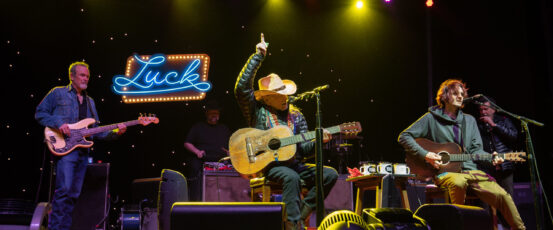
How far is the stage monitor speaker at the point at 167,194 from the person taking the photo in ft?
11.0

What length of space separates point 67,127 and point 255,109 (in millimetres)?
2352

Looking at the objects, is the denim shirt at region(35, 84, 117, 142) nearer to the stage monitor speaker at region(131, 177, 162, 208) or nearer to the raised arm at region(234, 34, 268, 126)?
the stage monitor speaker at region(131, 177, 162, 208)

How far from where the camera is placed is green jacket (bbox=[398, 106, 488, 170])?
17.2ft

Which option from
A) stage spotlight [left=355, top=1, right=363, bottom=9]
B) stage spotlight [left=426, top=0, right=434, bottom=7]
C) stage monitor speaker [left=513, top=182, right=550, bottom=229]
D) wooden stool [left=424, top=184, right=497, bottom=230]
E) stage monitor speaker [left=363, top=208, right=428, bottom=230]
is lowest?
stage monitor speaker [left=513, top=182, right=550, bottom=229]

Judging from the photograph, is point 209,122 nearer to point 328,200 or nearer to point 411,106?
point 328,200

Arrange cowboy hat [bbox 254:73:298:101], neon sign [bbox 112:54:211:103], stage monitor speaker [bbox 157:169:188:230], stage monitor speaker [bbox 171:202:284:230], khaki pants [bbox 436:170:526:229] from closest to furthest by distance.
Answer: stage monitor speaker [bbox 171:202:284:230]
stage monitor speaker [bbox 157:169:188:230]
khaki pants [bbox 436:170:526:229]
cowboy hat [bbox 254:73:298:101]
neon sign [bbox 112:54:211:103]

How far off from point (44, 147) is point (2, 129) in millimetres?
694

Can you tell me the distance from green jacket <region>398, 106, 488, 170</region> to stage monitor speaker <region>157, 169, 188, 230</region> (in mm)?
2878

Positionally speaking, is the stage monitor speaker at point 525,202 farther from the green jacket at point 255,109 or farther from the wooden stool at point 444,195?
the green jacket at point 255,109

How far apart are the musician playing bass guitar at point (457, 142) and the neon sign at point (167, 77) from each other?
15.0 ft

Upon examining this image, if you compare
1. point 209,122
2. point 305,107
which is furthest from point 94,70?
point 305,107

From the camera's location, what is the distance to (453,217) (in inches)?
114

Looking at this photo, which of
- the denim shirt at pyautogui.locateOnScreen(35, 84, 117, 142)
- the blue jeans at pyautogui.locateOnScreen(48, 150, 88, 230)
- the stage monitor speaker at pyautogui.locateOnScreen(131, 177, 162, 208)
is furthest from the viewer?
the stage monitor speaker at pyautogui.locateOnScreen(131, 177, 162, 208)

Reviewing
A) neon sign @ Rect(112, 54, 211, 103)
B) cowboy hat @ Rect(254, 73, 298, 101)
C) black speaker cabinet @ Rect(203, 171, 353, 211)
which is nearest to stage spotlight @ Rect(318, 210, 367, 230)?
cowboy hat @ Rect(254, 73, 298, 101)
